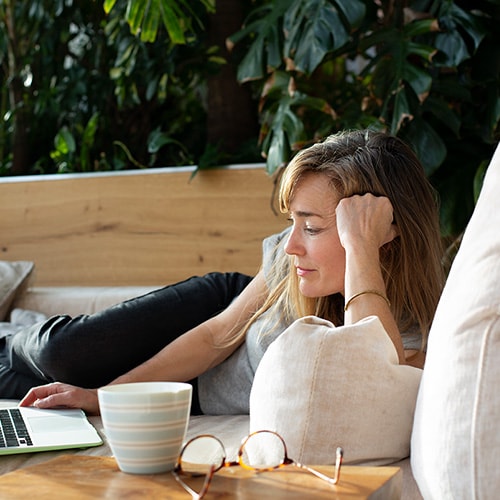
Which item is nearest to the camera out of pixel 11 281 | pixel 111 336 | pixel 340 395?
pixel 340 395

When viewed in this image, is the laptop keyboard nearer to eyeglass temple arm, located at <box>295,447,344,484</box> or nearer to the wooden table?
the wooden table

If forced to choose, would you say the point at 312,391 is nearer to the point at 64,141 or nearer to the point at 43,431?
the point at 43,431

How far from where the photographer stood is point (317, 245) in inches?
64.9

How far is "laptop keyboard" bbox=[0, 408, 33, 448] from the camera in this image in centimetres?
149

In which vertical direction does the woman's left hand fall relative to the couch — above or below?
above

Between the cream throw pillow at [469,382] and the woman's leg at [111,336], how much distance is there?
3.57 ft

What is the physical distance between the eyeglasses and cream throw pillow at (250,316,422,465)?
0.03 m

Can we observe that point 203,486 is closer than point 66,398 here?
Yes

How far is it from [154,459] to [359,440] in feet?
1.01

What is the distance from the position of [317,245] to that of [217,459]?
2.58 feet

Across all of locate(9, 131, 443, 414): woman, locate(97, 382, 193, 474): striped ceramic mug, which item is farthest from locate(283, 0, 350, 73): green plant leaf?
locate(97, 382, 193, 474): striped ceramic mug

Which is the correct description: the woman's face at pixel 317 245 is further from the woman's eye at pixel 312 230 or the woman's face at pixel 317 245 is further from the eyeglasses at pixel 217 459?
the eyeglasses at pixel 217 459

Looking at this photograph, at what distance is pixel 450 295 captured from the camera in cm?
104

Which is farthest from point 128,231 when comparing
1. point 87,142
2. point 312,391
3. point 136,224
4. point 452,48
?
point 312,391
